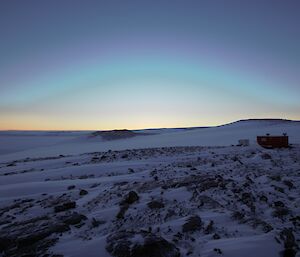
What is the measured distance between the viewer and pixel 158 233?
14.4 feet

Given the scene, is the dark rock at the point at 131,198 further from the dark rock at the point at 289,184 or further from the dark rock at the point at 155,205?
the dark rock at the point at 289,184

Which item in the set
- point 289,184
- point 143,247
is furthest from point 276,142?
point 143,247

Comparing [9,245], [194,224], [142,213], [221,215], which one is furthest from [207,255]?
[9,245]

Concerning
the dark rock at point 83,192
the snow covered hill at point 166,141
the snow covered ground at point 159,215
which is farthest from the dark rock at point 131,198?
the snow covered hill at point 166,141

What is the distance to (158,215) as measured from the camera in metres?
5.07

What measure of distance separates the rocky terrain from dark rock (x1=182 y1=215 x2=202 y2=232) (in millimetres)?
17

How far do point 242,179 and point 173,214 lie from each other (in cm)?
297

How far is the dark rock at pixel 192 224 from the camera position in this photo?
4.46 meters

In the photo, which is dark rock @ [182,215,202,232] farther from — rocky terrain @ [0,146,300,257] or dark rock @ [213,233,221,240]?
dark rock @ [213,233,221,240]

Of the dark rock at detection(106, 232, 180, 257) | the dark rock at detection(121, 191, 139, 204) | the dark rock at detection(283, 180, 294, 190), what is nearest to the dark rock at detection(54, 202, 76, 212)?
the dark rock at detection(121, 191, 139, 204)

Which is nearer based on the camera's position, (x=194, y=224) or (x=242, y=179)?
(x=194, y=224)

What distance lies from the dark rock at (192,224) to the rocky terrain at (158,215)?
0.02 metres

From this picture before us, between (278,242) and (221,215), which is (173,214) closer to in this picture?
(221,215)

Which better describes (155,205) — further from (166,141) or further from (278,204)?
(166,141)
